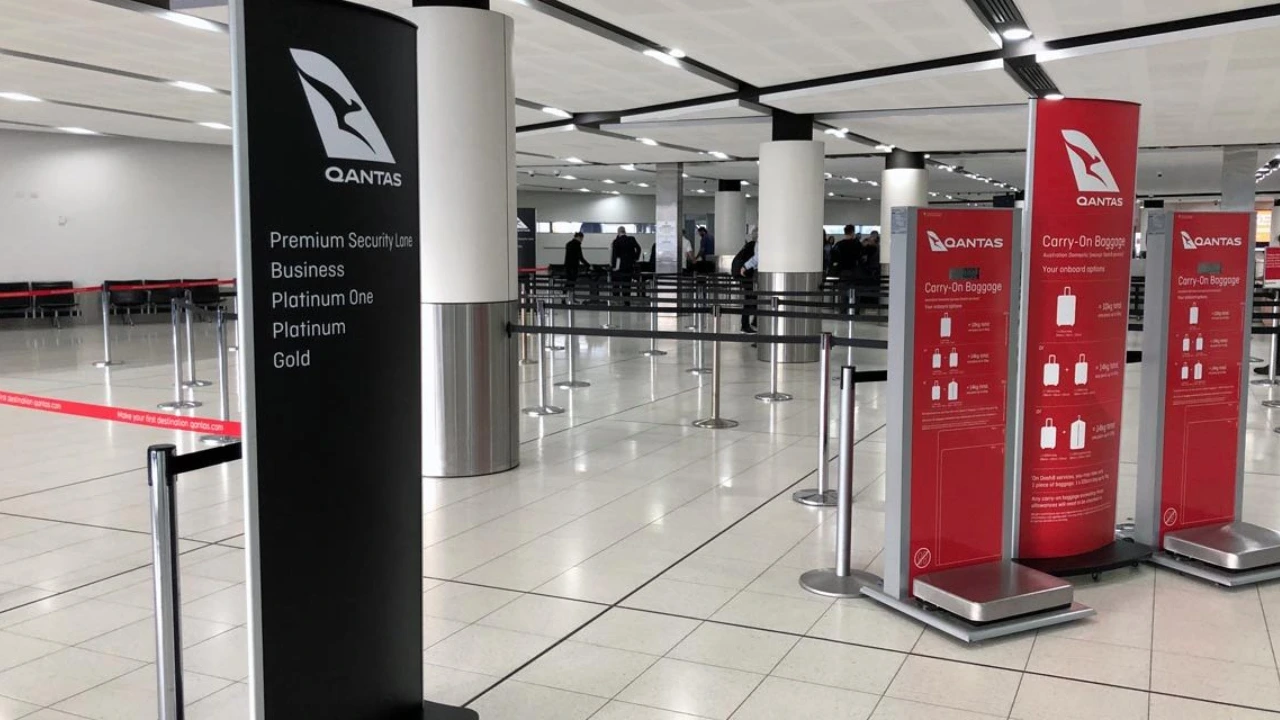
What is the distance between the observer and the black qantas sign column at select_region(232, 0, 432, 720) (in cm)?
249

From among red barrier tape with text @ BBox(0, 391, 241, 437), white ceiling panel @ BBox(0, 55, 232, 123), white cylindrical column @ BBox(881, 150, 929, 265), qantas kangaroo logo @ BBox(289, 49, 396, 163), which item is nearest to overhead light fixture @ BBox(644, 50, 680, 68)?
white ceiling panel @ BBox(0, 55, 232, 123)

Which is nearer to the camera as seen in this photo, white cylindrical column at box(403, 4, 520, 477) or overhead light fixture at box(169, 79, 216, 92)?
white cylindrical column at box(403, 4, 520, 477)

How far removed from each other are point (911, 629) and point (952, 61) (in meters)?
7.86

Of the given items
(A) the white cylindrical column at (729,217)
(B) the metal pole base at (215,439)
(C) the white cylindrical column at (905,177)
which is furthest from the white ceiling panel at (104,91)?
(A) the white cylindrical column at (729,217)

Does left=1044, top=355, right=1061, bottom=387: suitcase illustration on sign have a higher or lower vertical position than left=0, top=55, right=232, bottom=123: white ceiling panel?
lower

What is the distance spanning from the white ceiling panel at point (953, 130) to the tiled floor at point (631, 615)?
8.16 meters

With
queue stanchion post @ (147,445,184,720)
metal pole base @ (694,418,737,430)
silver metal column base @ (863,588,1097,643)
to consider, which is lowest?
silver metal column base @ (863,588,1097,643)

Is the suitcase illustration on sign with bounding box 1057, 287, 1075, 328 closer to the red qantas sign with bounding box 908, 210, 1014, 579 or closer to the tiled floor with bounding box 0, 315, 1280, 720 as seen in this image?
the red qantas sign with bounding box 908, 210, 1014, 579

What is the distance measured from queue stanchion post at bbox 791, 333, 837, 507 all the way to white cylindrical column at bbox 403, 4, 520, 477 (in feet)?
7.38

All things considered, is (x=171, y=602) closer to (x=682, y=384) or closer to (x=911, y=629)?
(x=911, y=629)

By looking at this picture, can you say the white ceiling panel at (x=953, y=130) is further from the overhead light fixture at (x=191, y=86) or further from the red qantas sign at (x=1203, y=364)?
the red qantas sign at (x=1203, y=364)

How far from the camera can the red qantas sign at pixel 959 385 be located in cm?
440

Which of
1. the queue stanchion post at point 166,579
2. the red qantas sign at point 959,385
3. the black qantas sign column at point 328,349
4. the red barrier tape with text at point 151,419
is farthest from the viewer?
the red qantas sign at point 959,385

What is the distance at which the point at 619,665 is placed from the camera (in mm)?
3957
